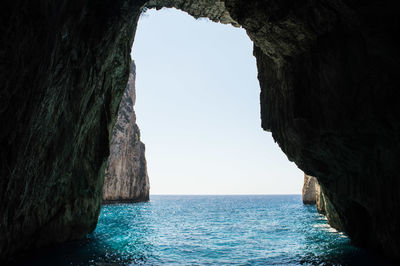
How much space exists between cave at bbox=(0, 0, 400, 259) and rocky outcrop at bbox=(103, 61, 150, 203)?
48.3 meters

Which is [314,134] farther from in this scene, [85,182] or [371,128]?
[85,182]

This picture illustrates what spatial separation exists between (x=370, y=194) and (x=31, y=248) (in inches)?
723

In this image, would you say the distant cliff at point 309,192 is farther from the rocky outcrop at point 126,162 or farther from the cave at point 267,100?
the rocky outcrop at point 126,162

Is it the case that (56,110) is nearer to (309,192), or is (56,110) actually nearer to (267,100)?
(267,100)

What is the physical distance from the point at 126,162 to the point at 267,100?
57.1 meters

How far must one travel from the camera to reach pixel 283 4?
34.5 feet

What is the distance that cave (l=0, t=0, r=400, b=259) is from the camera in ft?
25.7

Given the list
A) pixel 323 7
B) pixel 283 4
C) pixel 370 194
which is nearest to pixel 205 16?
pixel 283 4

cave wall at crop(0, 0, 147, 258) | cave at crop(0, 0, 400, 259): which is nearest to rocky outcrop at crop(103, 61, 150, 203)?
cave wall at crop(0, 0, 147, 258)

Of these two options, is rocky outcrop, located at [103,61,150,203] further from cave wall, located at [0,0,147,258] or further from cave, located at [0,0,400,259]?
cave, located at [0,0,400,259]

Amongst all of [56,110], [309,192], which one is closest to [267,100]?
[56,110]

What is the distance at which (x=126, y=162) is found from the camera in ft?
222

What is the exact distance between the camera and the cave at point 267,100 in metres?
7.84

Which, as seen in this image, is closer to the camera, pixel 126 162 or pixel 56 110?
pixel 56 110
